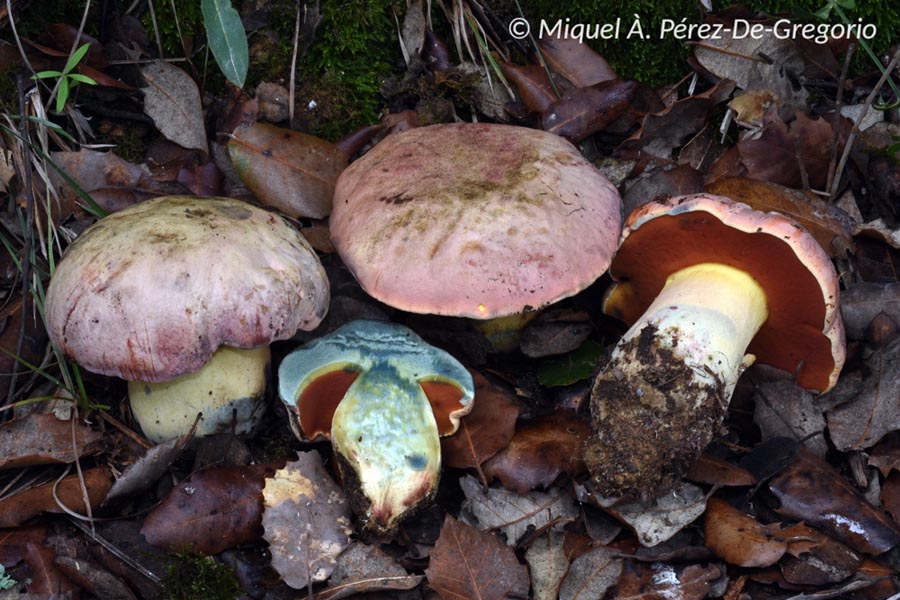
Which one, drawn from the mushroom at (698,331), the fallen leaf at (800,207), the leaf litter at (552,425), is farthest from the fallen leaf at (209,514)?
the fallen leaf at (800,207)

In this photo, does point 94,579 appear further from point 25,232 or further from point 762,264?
point 762,264

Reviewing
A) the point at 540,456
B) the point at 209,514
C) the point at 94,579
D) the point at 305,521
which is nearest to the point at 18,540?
the point at 94,579

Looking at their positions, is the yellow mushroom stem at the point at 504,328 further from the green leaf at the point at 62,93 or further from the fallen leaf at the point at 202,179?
the green leaf at the point at 62,93

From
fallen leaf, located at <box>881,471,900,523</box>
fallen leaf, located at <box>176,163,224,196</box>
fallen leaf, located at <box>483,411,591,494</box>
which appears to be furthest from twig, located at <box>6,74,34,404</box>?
fallen leaf, located at <box>881,471,900,523</box>

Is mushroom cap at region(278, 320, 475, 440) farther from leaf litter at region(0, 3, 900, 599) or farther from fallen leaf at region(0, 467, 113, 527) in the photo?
fallen leaf at region(0, 467, 113, 527)

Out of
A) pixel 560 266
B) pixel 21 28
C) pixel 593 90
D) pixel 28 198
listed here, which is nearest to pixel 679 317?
pixel 560 266

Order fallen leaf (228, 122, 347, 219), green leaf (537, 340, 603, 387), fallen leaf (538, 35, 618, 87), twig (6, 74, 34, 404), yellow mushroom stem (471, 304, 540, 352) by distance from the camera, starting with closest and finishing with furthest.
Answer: twig (6, 74, 34, 404) < green leaf (537, 340, 603, 387) < yellow mushroom stem (471, 304, 540, 352) < fallen leaf (228, 122, 347, 219) < fallen leaf (538, 35, 618, 87)
